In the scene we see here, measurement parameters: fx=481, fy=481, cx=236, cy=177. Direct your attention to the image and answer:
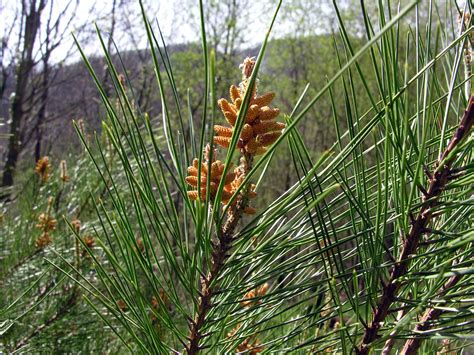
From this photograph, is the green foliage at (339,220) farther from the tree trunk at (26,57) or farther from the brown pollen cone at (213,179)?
the tree trunk at (26,57)

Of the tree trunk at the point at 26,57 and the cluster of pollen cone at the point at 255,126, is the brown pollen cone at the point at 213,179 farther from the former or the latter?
the tree trunk at the point at 26,57

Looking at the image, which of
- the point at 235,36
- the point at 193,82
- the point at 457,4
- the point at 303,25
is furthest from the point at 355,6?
the point at 457,4

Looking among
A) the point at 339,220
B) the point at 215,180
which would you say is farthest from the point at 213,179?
the point at 339,220

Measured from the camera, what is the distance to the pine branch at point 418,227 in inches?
13.2

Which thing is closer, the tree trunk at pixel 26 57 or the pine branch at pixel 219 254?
the pine branch at pixel 219 254

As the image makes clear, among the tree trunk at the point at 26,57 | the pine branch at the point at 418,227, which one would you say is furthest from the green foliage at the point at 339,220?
the tree trunk at the point at 26,57

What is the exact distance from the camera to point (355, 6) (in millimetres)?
8375

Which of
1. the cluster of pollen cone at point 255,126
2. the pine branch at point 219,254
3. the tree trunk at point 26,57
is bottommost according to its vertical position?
the pine branch at point 219,254

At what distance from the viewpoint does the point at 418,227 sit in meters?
0.36

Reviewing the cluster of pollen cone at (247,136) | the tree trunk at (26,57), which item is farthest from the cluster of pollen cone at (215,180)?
the tree trunk at (26,57)

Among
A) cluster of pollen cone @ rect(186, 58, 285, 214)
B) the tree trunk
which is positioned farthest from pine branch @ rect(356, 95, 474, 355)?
the tree trunk

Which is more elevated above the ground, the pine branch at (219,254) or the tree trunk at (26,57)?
the tree trunk at (26,57)

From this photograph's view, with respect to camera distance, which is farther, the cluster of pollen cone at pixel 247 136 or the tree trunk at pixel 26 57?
the tree trunk at pixel 26 57

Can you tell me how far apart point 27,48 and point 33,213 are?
333cm
